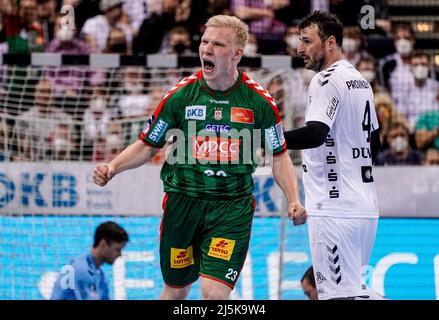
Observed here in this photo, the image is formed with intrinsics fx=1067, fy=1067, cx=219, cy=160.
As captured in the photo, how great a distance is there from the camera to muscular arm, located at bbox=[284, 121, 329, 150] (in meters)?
7.19

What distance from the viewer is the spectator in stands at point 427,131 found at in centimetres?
1221

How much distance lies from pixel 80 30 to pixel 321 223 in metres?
6.46

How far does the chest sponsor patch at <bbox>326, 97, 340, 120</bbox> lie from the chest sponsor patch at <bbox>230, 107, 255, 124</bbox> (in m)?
0.52

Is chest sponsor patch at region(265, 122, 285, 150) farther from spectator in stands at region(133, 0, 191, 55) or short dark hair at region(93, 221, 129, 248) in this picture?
spectator in stands at region(133, 0, 191, 55)

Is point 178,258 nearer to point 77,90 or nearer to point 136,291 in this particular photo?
point 136,291

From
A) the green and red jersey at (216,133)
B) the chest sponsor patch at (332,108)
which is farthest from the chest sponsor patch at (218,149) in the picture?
the chest sponsor patch at (332,108)

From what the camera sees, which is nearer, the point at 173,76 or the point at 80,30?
the point at 173,76

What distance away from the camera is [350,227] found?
24.4 feet

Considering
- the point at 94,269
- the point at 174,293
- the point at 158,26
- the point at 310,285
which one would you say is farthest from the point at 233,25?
the point at 158,26

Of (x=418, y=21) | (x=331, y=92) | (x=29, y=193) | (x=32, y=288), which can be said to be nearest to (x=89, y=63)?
(x=29, y=193)

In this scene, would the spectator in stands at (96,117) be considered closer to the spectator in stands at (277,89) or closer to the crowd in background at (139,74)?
the crowd in background at (139,74)

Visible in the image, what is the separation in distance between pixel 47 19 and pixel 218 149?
249 inches

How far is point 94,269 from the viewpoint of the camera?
988cm
